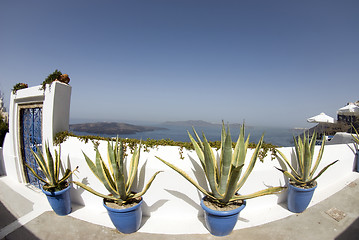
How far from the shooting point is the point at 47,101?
3.77 meters

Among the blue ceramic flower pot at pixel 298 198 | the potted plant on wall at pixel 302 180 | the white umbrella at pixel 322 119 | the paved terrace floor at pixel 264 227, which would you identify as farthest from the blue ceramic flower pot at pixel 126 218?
the white umbrella at pixel 322 119

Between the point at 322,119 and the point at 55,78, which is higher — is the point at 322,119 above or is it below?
below

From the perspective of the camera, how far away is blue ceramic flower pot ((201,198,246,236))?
2266mm

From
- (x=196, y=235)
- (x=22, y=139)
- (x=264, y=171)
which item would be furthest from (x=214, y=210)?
(x=22, y=139)

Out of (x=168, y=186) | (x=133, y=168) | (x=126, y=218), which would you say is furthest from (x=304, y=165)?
(x=126, y=218)

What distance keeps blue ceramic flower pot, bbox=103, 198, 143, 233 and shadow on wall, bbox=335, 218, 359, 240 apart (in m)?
3.16

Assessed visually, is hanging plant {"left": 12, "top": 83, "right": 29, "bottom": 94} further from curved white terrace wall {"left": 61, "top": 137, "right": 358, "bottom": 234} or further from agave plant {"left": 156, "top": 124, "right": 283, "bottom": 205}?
agave plant {"left": 156, "top": 124, "right": 283, "bottom": 205}

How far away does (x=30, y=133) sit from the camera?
4.73 metres

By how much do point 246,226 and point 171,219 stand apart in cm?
132

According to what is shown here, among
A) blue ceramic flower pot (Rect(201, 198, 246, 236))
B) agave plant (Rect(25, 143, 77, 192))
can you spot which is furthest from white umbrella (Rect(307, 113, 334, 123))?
agave plant (Rect(25, 143, 77, 192))

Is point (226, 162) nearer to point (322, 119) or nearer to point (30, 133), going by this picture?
point (30, 133)

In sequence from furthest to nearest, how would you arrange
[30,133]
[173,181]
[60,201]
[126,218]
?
[30,133], [60,201], [173,181], [126,218]

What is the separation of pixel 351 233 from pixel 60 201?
514cm

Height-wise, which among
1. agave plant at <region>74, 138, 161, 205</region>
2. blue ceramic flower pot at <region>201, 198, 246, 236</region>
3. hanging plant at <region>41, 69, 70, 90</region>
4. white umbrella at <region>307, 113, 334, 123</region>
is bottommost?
blue ceramic flower pot at <region>201, 198, 246, 236</region>
